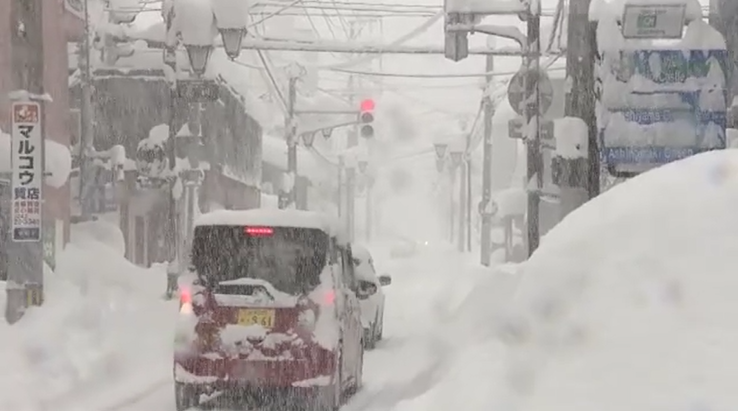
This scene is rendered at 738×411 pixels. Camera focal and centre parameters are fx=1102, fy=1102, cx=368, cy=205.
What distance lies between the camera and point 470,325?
7488 mm

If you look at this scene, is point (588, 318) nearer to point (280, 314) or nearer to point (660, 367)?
point (660, 367)

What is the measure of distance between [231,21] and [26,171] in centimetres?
667

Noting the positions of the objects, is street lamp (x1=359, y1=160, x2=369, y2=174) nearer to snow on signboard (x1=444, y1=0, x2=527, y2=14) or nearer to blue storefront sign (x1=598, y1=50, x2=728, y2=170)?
snow on signboard (x1=444, y1=0, x2=527, y2=14)

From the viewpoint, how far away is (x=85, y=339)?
15141 millimetres

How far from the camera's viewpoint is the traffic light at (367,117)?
98.6 ft

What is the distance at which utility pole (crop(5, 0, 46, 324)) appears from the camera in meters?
13.2

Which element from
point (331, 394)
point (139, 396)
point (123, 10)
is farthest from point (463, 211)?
point (331, 394)

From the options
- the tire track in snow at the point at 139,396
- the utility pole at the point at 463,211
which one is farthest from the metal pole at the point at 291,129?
the tire track in snow at the point at 139,396

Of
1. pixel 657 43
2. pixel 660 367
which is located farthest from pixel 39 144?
pixel 660 367

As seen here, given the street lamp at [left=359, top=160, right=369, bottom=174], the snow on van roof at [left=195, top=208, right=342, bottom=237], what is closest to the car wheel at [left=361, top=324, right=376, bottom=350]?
the snow on van roof at [left=195, top=208, right=342, bottom=237]

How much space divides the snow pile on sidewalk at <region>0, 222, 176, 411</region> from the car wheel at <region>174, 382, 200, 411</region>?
86cm

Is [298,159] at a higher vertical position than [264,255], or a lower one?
higher

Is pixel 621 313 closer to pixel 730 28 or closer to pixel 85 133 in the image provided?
pixel 730 28

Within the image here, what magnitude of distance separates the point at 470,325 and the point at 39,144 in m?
8.18
